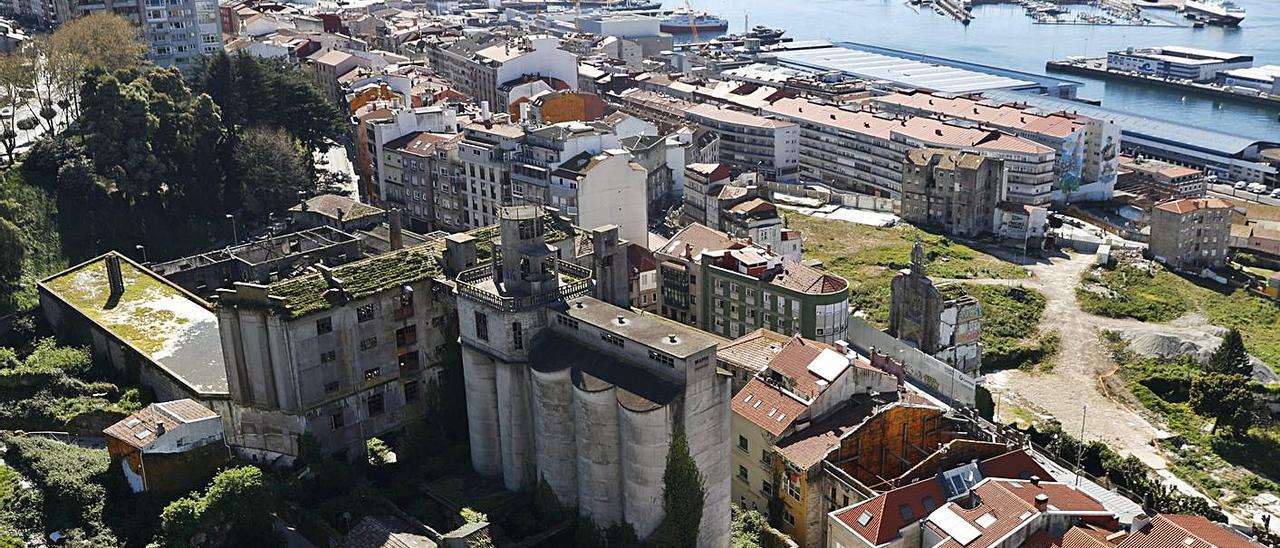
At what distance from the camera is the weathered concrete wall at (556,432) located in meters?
36.2

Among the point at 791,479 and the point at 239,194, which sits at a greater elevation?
the point at 239,194

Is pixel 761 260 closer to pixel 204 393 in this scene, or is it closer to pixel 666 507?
pixel 666 507

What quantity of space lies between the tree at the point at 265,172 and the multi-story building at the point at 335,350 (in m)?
27.5

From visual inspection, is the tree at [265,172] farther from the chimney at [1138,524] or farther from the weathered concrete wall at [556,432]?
the chimney at [1138,524]

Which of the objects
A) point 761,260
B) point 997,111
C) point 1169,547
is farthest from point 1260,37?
point 1169,547

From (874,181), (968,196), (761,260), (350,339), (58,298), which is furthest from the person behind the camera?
(874,181)

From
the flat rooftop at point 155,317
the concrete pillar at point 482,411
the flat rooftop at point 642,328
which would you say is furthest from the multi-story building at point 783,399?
the flat rooftop at point 155,317

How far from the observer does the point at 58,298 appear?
48750 millimetres

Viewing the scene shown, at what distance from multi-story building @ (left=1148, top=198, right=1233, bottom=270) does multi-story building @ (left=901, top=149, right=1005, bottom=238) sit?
1152 cm

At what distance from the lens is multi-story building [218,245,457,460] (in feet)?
128

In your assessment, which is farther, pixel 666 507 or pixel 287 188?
pixel 287 188

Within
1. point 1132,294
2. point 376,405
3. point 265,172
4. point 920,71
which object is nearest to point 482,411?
point 376,405

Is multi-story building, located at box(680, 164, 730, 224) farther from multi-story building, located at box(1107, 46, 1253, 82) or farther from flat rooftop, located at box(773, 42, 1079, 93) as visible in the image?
multi-story building, located at box(1107, 46, 1253, 82)

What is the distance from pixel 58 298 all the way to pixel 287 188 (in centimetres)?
2095
